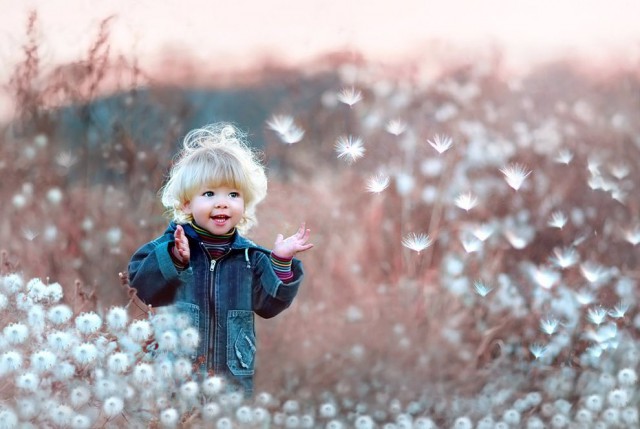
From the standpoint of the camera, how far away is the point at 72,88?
468 cm

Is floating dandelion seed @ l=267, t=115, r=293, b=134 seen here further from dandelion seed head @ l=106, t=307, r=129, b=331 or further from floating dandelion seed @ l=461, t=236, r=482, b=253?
dandelion seed head @ l=106, t=307, r=129, b=331

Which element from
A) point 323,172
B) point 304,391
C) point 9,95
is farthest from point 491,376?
point 9,95

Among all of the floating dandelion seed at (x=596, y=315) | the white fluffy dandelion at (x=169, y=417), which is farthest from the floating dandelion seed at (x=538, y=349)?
the white fluffy dandelion at (x=169, y=417)

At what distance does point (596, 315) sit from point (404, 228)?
39.3 inches

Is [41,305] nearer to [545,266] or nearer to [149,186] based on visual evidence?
[149,186]

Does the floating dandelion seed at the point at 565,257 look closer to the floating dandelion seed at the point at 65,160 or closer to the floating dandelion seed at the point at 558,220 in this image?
the floating dandelion seed at the point at 558,220

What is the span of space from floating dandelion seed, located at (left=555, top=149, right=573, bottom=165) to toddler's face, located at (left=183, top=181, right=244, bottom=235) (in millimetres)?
2135

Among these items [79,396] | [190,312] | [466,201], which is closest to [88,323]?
[79,396]

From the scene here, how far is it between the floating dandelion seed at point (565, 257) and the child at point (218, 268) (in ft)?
6.52

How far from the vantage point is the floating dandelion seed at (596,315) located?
14.6 feet

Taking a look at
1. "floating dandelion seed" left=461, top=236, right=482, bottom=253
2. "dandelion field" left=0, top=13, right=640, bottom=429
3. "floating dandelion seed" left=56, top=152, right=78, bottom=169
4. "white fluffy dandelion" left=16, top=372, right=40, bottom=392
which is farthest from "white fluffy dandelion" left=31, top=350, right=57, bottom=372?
"floating dandelion seed" left=461, top=236, right=482, bottom=253

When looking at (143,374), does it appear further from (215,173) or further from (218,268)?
(215,173)

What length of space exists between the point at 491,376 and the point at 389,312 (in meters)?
0.56

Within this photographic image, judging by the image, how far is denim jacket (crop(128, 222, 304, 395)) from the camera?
3.05 m
